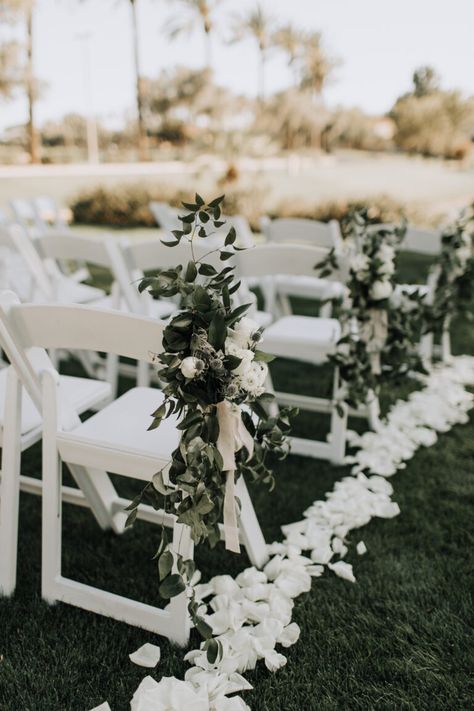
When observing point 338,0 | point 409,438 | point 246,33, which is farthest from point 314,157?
point 409,438

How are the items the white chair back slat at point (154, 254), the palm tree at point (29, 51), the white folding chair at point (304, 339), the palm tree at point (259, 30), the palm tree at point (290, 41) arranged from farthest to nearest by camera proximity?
the palm tree at point (290, 41), the palm tree at point (259, 30), the palm tree at point (29, 51), the white chair back slat at point (154, 254), the white folding chair at point (304, 339)

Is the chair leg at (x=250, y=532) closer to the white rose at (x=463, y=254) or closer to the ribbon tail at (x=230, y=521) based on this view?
the ribbon tail at (x=230, y=521)

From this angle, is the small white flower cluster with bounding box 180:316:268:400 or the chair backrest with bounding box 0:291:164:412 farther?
the chair backrest with bounding box 0:291:164:412

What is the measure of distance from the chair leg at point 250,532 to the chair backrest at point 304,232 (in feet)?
6.62

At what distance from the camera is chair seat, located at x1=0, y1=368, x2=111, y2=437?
6.93 feet

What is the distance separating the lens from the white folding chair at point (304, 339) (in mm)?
2820

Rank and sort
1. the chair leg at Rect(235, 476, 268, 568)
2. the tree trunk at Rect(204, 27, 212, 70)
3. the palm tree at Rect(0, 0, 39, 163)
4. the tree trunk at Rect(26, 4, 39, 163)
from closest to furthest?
1. the chair leg at Rect(235, 476, 268, 568)
2. the tree trunk at Rect(204, 27, 212, 70)
3. the palm tree at Rect(0, 0, 39, 163)
4. the tree trunk at Rect(26, 4, 39, 163)

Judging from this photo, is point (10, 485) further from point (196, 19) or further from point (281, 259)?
point (196, 19)

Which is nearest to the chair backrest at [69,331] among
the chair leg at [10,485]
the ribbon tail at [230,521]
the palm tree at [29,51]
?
the chair leg at [10,485]

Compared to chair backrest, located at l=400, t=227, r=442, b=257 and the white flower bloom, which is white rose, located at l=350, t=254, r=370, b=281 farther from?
the white flower bloom

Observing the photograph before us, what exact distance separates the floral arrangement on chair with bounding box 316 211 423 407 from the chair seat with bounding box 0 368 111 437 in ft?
3.70

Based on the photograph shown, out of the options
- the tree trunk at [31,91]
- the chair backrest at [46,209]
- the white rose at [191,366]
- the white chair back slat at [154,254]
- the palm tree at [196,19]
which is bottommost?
the chair backrest at [46,209]

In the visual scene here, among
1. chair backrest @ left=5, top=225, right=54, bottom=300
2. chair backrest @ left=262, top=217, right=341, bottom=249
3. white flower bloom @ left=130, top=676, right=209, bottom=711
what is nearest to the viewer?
white flower bloom @ left=130, top=676, right=209, bottom=711

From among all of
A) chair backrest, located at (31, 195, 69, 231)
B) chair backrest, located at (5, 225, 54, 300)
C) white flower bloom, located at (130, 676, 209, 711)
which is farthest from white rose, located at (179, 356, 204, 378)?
chair backrest, located at (31, 195, 69, 231)
